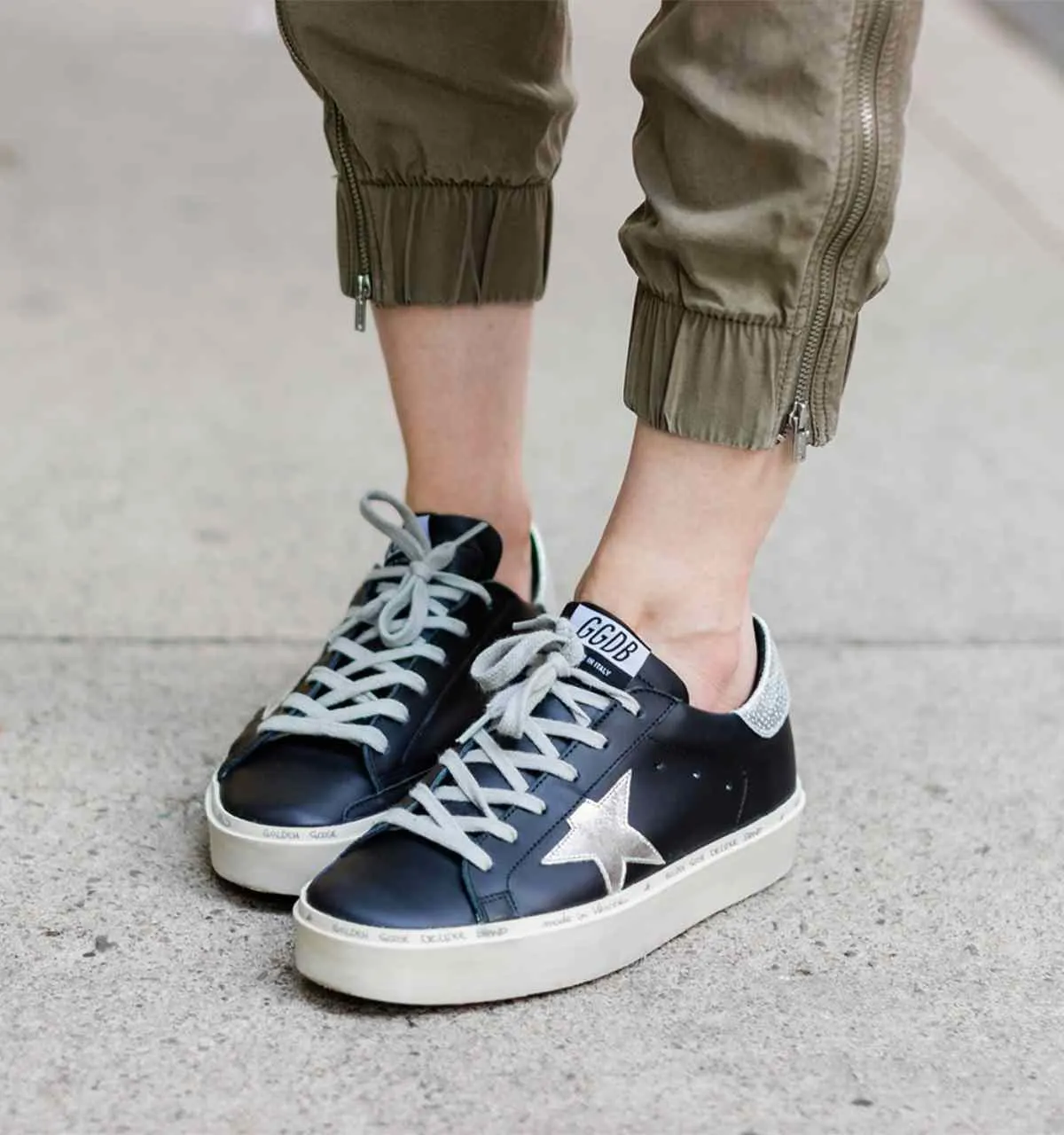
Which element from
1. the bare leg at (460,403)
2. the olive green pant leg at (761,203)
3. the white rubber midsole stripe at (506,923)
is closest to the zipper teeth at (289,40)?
the bare leg at (460,403)

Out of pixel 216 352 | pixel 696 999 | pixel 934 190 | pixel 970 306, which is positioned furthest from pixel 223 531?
pixel 934 190

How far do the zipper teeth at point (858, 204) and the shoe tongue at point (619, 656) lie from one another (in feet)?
0.73

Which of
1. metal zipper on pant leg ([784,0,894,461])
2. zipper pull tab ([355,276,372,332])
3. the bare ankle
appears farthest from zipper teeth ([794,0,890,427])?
zipper pull tab ([355,276,372,332])

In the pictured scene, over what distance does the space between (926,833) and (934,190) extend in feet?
8.11

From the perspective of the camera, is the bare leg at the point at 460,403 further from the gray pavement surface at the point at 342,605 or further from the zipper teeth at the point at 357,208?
the gray pavement surface at the point at 342,605

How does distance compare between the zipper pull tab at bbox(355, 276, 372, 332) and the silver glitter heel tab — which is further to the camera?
the zipper pull tab at bbox(355, 276, 372, 332)

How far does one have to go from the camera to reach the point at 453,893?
1.19 m

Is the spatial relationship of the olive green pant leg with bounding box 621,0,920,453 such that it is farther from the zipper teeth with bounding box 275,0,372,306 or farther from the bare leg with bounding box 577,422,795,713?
the zipper teeth with bounding box 275,0,372,306

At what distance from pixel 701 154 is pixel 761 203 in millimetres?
57

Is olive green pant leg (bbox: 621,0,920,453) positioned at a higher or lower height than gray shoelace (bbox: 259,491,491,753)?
higher

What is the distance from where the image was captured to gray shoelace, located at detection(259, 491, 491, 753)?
134 centimetres

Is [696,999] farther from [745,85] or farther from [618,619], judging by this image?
[745,85]

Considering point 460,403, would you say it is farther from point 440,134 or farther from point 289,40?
point 289,40

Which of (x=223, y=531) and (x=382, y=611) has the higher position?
(x=382, y=611)
